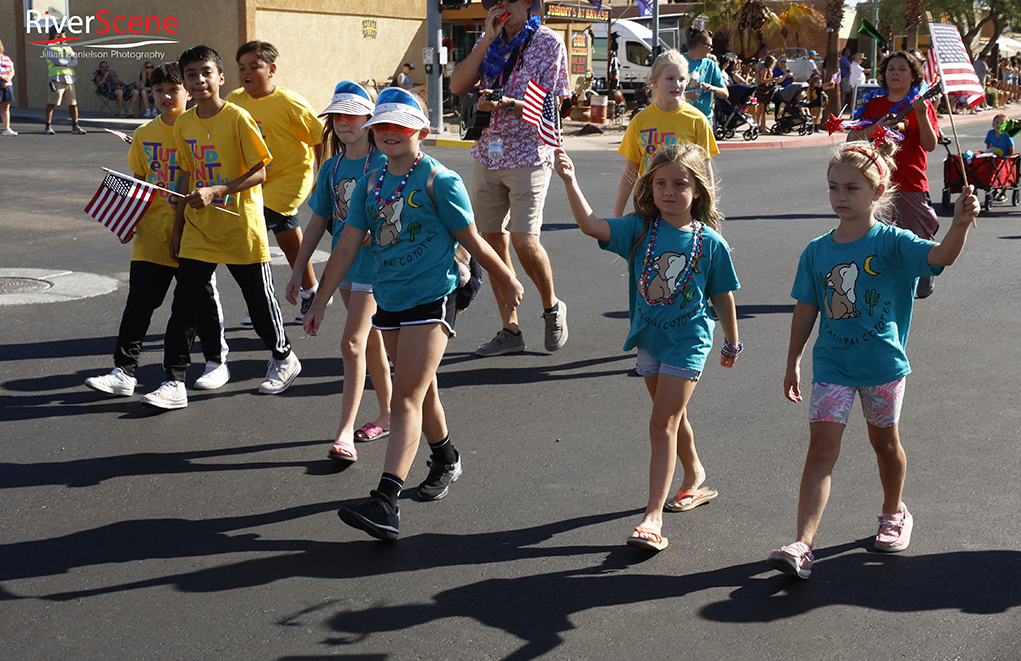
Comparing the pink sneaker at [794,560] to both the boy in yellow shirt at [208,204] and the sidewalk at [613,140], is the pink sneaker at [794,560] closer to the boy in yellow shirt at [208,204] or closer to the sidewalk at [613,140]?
the boy in yellow shirt at [208,204]

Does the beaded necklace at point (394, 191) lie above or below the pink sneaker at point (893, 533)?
above

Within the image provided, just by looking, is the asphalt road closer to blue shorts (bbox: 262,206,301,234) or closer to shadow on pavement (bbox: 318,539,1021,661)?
shadow on pavement (bbox: 318,539,1021,661)

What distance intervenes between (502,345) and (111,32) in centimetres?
2666

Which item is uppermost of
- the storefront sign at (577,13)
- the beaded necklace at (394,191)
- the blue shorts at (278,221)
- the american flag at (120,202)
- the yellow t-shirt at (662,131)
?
the storefront sign at (577,13)

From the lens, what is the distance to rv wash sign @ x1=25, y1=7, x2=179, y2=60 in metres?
29.0

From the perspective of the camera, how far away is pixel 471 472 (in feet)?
16.4

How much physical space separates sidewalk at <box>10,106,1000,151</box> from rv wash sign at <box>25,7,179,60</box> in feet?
6.19

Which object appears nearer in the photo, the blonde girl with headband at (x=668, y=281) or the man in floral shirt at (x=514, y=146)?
the blonde girl with headband at (x=668, y=281)

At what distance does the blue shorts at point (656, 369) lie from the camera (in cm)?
414

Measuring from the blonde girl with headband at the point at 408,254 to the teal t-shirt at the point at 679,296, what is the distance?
51cm

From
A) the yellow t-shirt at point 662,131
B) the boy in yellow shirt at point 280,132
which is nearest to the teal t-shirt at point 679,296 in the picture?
the yellow t-shirt at point 662,131

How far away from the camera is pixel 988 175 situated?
44.4 ft

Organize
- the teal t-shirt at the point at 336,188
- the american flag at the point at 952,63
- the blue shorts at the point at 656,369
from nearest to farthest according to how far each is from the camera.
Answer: the blue shorts at the point at 656,369, the american flag at the point at 952,63, the teal t-shirt at the point at 336,188

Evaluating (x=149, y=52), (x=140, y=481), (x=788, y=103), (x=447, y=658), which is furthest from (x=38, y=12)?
(x=447, y=658)
